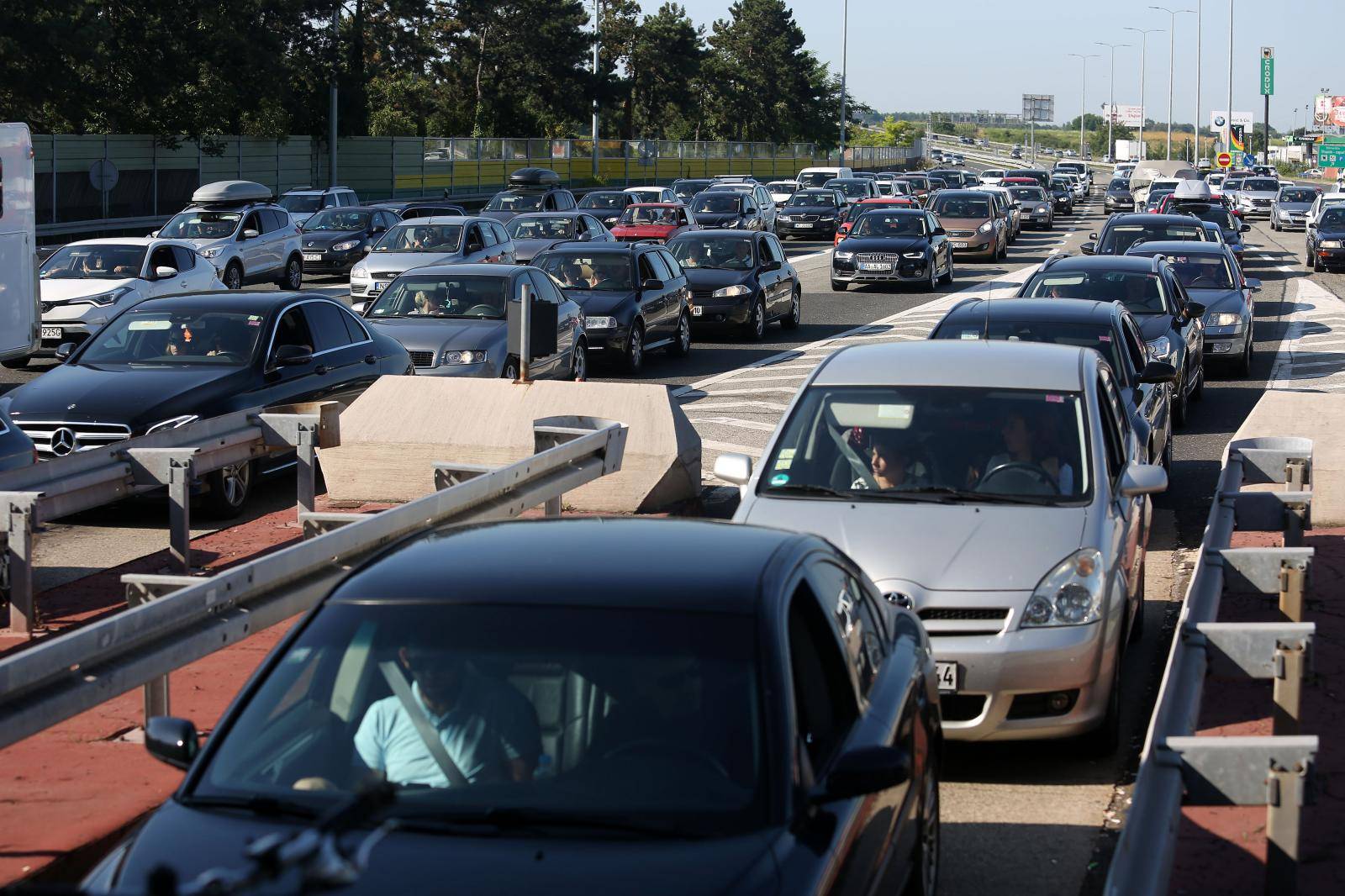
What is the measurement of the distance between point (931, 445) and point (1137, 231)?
20.3m

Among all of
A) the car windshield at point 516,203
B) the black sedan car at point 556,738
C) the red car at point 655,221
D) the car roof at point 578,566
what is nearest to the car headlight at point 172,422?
the car roof at point 578,566

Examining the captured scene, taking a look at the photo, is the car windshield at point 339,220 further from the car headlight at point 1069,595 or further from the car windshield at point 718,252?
the car headlight at point 1069,595

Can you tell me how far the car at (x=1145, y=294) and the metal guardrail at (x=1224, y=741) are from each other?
907cm

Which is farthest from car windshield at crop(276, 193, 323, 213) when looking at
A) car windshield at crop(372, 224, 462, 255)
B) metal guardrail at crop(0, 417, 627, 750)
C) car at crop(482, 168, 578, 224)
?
metal guardrail at crop(0, 417, 627, 750)

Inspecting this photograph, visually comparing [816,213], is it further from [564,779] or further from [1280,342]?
[564,779]

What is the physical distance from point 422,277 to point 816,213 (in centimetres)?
3548

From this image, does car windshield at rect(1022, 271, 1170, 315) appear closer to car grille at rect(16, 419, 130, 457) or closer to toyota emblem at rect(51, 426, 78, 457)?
car grille at rect(16, 419, 130, 457)

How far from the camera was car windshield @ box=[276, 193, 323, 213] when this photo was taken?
143 ft

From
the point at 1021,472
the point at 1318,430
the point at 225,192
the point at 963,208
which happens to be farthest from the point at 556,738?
the point at 963,208

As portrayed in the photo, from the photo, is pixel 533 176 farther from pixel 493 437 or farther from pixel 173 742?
pixel 173 742

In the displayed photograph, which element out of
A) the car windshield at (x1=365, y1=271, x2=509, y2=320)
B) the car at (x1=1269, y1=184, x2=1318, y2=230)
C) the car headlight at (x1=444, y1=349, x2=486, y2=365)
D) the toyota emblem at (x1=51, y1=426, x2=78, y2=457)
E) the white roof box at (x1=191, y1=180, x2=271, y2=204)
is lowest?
the toyota emblem at (x1=51, y1=426, x2=78, y2=457)

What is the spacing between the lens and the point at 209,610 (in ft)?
19.3

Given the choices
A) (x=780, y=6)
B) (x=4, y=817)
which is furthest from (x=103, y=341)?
(x=780, y=6)

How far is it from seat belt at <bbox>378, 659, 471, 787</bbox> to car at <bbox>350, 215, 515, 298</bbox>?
948 inches
